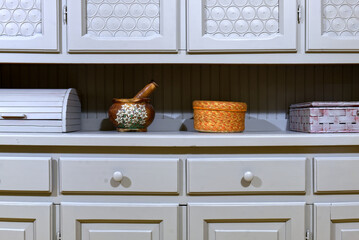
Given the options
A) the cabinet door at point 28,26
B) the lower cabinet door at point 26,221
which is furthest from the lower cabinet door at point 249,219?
the cabinet door at point 28,26

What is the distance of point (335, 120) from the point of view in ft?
3.83

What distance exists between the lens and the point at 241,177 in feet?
3.49

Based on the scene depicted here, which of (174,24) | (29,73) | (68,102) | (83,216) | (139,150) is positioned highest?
(174,24)

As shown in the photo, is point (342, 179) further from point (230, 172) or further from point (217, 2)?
point (217, 2)

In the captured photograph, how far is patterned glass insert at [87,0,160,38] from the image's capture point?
1.18 metres

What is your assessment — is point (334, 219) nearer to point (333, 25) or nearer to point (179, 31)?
point (333, 25)

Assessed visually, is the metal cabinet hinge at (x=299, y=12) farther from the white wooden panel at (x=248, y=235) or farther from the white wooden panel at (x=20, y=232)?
the white wooden panel at (x=20, y=232)

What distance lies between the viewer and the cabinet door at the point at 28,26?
1168 mm

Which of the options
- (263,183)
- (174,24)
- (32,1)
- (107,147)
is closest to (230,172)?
(263,183)

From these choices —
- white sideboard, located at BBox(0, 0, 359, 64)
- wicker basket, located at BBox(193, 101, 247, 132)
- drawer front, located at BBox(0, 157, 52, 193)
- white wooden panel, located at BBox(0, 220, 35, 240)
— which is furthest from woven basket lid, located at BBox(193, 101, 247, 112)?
white wooden panel, located at BBox(0, 220, 35, 240)

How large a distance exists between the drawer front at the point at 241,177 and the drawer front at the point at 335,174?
0.16 ft

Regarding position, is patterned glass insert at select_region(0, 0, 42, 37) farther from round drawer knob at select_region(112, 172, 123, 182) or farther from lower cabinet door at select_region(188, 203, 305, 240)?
lower cabinet door at select_region(188, 203, 305, 240)

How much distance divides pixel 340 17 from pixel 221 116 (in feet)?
1.83

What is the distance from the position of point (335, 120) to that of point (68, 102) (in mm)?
966
